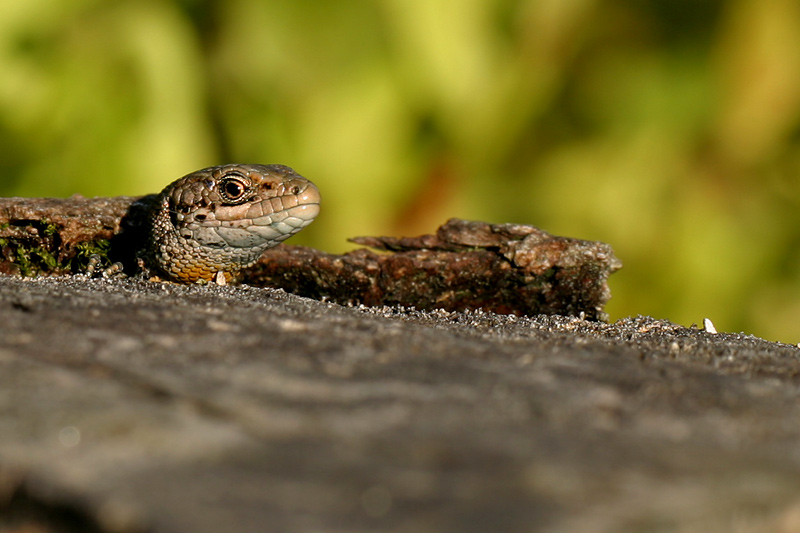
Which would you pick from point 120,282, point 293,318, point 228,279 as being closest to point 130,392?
point 293,318

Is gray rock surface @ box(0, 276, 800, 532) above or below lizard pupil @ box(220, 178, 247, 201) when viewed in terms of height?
below

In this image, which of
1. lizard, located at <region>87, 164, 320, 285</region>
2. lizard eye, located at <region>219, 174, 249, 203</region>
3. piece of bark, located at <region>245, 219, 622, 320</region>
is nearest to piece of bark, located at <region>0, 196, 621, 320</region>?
piece of bark, located at <region>245, 219, 622, 320</region>

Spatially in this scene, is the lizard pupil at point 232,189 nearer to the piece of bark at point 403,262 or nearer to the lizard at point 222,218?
the lizard at point 222,218

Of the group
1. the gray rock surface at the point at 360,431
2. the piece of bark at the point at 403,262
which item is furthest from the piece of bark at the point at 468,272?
the gray rock surface at the point at 360,431

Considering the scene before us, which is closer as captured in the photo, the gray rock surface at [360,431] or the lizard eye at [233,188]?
the gray rock surface at [360,431]

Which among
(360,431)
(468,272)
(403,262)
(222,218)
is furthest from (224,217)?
(360,431)

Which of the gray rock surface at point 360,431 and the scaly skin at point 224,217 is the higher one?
the scaly skin at point 224,217

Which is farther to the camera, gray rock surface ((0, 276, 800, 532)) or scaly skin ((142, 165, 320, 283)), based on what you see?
scaly skin ((142, 165, 320, 283))

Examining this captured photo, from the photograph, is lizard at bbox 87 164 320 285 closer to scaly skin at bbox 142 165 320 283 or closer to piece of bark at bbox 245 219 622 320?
scaly skin at bbox 142 165 320 283
